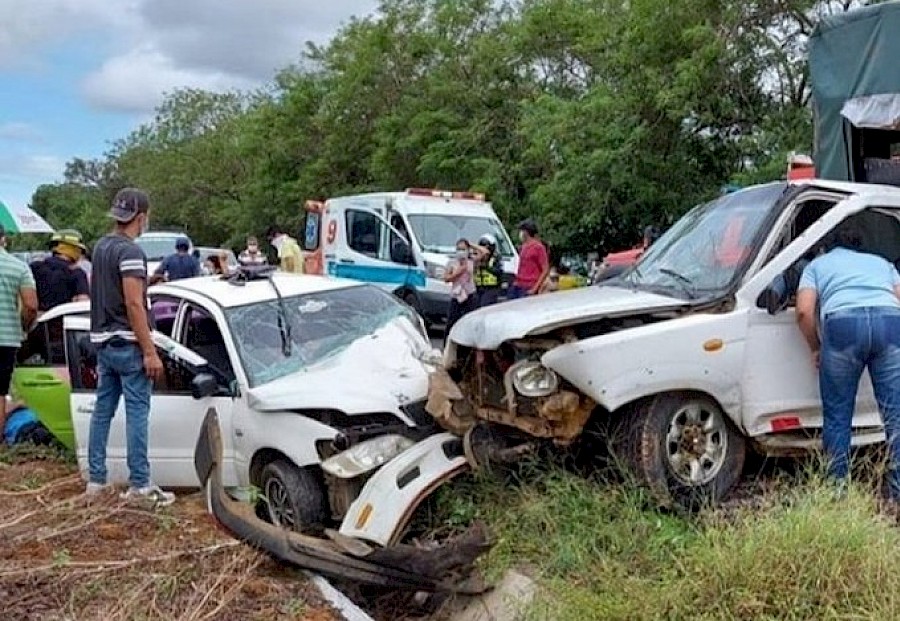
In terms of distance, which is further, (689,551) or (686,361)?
(686,361)

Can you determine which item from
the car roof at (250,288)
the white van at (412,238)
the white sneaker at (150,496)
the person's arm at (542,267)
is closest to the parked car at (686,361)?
the car roof at (250,288)

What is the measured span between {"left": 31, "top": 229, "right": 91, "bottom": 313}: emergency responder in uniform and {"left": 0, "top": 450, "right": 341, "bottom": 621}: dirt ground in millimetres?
3803

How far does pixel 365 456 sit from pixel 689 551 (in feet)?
6.19

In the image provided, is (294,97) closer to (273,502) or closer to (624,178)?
(624,178)

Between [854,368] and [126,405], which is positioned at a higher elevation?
[854,368]

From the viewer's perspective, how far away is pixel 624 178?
15.5 meters

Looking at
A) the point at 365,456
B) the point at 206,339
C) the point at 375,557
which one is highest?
the point at 206,339

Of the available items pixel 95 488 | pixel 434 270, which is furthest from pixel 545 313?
pixel 434 270

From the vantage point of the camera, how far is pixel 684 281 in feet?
18.5

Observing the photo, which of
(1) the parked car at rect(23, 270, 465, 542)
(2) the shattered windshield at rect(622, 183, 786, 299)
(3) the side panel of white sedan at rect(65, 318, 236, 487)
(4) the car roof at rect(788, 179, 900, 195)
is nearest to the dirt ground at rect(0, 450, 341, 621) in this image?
(3) the side panel of white sedan at rect(65, 318, 236, 487)

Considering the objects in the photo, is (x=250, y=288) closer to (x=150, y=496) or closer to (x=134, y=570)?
Answer: (x=150, y=496)

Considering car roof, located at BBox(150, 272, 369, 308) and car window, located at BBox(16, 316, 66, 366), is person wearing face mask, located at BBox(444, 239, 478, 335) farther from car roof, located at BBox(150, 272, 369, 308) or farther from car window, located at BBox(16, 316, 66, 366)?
car window, located at BBox(16, 316, 66, 366)

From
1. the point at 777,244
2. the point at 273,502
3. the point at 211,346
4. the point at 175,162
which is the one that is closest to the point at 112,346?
the point at 211,346

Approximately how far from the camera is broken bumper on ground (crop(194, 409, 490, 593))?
470 centimetres
